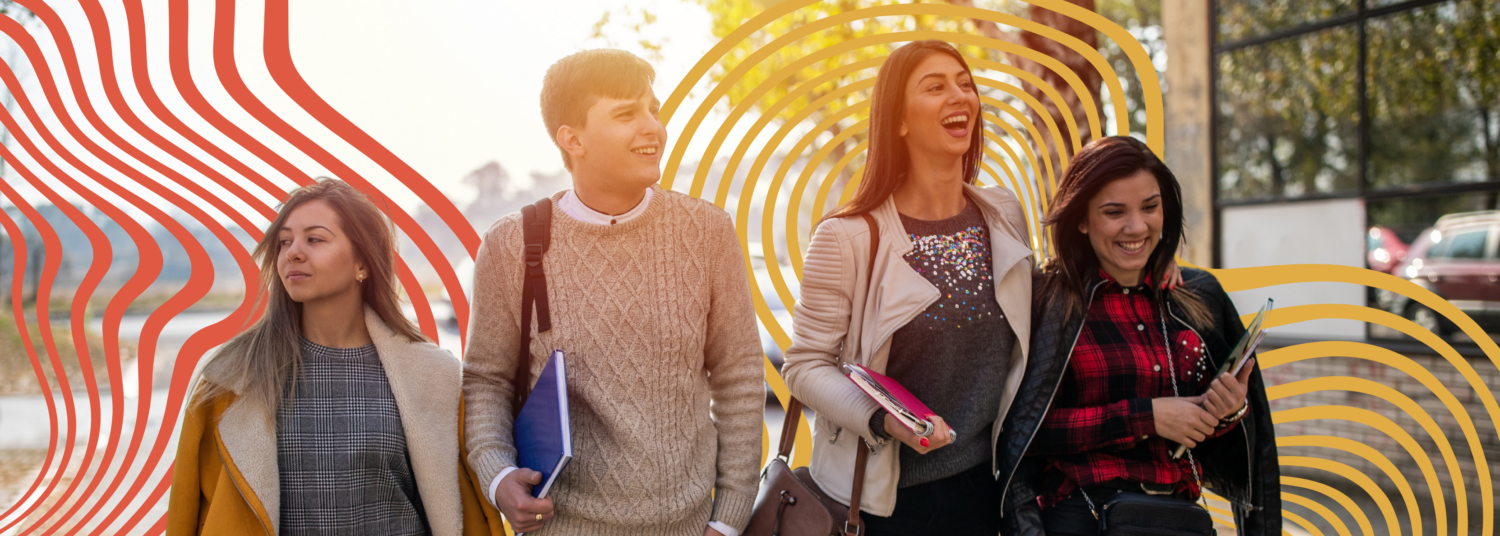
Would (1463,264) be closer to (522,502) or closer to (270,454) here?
(522,502)

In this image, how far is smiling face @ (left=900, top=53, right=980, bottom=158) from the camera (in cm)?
229

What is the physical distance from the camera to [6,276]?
14.3 ft


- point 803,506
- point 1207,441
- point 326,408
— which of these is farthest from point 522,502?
point 1207,441

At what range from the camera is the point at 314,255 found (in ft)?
7.10

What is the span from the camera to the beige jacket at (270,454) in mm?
1992

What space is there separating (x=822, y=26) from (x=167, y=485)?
2.87 m

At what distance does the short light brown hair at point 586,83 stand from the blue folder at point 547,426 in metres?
0.60

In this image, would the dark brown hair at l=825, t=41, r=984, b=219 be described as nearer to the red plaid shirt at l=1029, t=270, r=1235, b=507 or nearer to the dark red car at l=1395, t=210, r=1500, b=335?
the red plaid shirt at l=1029, t=270, r=1235, b=507

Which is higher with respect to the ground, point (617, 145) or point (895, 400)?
point (617, 145)

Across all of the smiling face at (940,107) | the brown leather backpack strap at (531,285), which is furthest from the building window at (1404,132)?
the brown leather backpack strap at (531,285)

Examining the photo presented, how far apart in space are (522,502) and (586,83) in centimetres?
101

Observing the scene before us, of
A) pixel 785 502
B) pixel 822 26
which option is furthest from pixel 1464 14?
pixel 785 502

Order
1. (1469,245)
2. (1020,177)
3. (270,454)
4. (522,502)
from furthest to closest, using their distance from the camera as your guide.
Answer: (1469,245), (1020,177), (270,454), (522,502)

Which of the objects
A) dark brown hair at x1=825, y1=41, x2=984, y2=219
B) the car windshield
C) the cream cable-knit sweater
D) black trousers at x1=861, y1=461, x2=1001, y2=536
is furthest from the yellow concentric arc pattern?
the car windshield
